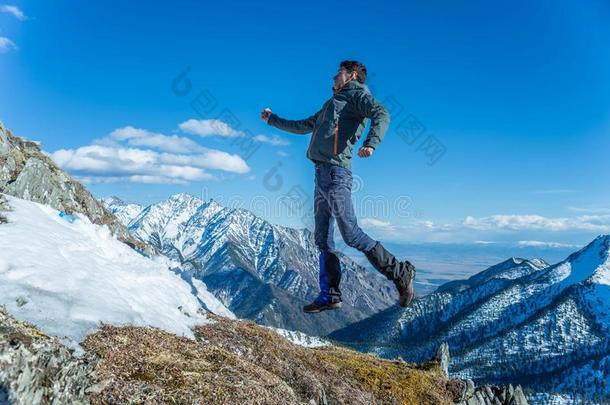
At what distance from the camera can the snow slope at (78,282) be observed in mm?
9469

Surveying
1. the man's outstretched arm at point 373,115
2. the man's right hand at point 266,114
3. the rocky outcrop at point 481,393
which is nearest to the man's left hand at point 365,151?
the man's outstretched arm at point 373,115

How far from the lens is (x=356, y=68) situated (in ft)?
36.0

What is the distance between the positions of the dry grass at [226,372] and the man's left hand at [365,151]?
16.2ft

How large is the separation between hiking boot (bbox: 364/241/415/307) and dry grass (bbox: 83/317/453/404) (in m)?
3.31

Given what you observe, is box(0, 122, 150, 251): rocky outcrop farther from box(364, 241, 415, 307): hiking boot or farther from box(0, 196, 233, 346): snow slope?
box(364, 241, 415, 307): hiking boot

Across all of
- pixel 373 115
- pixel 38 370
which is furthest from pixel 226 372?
pixel 373 115

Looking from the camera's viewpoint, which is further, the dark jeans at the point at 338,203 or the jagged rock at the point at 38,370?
the dark jeans at the point at 338,203

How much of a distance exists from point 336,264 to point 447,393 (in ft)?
33.8

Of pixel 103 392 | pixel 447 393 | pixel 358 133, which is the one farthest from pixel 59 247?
pixel 447 393

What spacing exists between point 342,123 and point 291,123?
1.88m

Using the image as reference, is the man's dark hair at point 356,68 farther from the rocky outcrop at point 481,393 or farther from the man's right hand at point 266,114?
the rocky outcrop at point 481,393

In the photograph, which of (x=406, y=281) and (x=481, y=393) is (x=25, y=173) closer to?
(x=481, y=393)

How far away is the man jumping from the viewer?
1019 cm

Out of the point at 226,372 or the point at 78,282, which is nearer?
the point at 226,372
